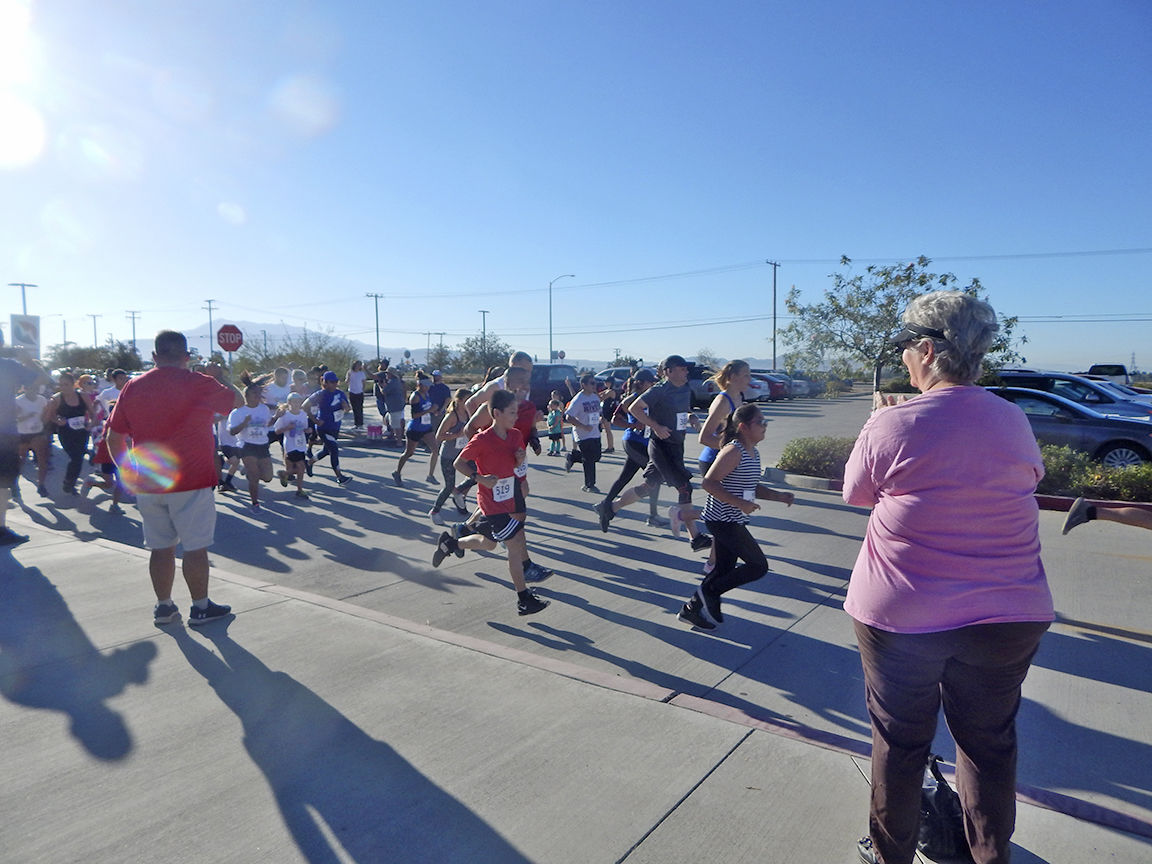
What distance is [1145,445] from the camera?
11039 millimetres

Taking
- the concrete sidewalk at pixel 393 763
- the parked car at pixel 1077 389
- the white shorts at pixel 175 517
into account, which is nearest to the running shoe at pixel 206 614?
the concrete sidewalk at pixel 393 763

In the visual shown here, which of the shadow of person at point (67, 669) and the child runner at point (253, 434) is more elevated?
the child runner at point (253, 434)

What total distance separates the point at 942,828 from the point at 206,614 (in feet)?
14.2

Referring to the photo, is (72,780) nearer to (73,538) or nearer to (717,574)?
(717,574)

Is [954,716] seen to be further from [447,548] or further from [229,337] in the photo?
[229,337]

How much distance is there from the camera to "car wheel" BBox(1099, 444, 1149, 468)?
11164 millimetres

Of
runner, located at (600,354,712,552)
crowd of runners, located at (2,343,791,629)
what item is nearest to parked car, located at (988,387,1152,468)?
runner, located at (600,354,712,552)

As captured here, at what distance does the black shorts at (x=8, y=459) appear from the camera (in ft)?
23.4

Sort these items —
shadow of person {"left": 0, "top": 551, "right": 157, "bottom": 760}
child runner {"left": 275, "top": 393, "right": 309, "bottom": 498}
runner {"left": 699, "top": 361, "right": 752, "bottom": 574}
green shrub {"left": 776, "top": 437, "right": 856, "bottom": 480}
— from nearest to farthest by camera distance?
1. shadow of person {"left": 0, "top": 551, "right": 157, "bottom": 760}
2. runner {"left": 699, "top": 361, "right": 752, "bottom": 574}
3. child runner {"left": 275, "top": 393, "right": 309, "bottom": 498}
4. green shrub {"left": 776, "top": 437, "right": 856, "bottom": 480}

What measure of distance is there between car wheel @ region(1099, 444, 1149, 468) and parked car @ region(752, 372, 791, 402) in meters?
23.7

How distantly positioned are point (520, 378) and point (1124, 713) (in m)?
4.93

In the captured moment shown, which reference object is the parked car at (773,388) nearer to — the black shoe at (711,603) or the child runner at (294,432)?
the child runner at (294,432)

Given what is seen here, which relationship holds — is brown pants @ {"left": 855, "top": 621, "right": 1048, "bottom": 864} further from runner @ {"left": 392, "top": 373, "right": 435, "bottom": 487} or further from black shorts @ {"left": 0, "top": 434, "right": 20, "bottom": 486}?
runner @ {"left": 392, "top": 373, "right": 435, "bottom": 487}

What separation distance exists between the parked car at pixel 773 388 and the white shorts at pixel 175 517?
3216 cm
